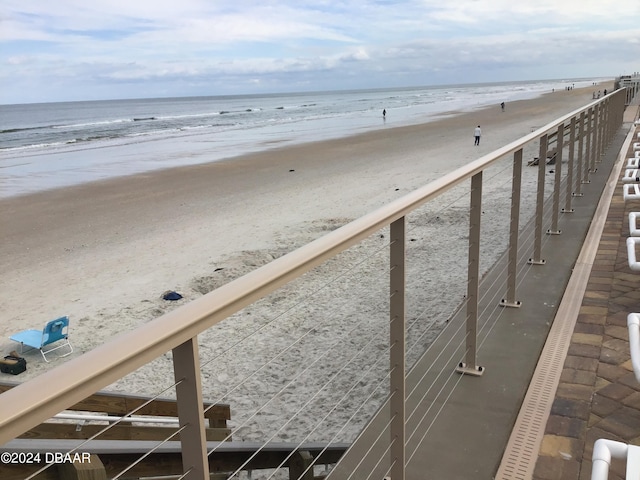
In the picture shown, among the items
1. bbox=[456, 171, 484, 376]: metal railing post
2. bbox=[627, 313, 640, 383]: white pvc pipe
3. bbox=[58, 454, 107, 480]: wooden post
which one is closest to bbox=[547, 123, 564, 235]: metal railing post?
bbox=[456, 171, 484, 376]: metal railing post

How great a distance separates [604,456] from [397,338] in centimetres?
68

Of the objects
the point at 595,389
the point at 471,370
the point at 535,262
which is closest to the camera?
the point at 595,389

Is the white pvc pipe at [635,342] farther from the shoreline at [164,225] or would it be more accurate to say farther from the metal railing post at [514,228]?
the shoreline at [164,225]

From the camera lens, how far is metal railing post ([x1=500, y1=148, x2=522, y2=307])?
321cm

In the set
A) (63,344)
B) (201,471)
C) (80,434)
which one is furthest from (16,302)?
(201,471)

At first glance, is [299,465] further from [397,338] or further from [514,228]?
[397,338]

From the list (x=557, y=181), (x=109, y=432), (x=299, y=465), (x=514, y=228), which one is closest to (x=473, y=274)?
A: (x=514, y=228)

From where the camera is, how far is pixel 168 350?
36.6 inches

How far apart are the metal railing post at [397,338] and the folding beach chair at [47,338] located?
4.76m

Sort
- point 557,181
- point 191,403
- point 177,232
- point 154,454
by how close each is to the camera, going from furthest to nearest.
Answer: point 177,232 → point 557,181 → point 154,454 → point 191,403

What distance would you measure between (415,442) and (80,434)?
186 cm

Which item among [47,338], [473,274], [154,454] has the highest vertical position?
[473,274]

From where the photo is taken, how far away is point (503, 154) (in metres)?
2.72

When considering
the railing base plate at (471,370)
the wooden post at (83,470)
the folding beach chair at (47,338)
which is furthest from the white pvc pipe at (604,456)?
the folding beach chair at (47,338)
